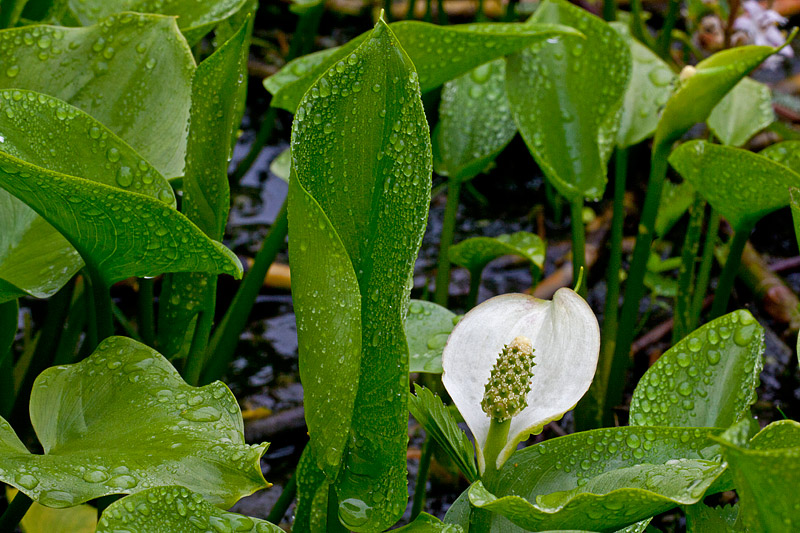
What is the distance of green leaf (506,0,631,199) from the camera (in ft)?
2.29

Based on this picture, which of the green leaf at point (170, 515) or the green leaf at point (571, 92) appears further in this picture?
the green leaf at point (571, 92)

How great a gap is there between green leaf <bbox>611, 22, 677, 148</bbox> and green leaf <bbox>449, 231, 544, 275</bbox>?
0.14 m

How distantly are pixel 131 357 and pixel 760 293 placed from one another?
2.67ft

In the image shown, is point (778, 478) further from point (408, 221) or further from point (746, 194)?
point (746, 194)

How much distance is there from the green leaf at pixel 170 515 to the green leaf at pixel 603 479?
0.34 feet

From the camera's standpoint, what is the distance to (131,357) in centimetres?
42

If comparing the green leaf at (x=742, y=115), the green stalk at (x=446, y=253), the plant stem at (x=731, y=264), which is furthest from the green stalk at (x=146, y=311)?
the green leaf at (x=742, y=115)

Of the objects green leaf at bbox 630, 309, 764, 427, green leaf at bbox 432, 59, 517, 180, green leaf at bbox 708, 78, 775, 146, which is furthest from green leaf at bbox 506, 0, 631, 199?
green leaf at bbox 630, 309, 764, 427

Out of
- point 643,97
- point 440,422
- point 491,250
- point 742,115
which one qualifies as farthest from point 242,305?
point 742,115

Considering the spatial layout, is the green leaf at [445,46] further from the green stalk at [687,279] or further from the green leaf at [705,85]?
the green stalk at [687,279]

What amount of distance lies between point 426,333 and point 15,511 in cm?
28

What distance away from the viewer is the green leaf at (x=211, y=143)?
43cm

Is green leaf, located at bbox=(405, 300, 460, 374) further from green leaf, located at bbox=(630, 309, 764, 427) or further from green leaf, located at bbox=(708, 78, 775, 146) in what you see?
green leaf, located at bbox=(708, 78, 775, 146)

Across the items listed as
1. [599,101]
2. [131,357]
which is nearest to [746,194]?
[599,101]
